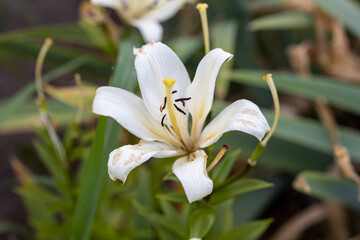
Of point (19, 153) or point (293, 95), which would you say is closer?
point (293, 95)

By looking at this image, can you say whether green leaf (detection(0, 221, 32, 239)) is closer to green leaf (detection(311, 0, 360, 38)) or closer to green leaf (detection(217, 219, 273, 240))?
green leaf (detection(217, 219, 273, 240))

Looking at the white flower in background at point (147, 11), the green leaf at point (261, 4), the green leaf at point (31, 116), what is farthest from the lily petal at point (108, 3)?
the green leaf at point (261, 4)

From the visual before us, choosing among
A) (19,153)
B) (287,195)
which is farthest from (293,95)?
(19,153)

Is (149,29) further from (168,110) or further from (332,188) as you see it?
(332,188)

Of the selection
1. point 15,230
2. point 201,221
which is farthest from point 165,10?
point 15,230

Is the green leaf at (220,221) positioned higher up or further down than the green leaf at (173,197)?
Result: further down

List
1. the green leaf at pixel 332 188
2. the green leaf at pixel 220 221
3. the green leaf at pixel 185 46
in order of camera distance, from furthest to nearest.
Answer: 1. the green leaf at pixel 185 46
2. the green leaf at pixel 332 188
3. the green leaf at pixel 220 221

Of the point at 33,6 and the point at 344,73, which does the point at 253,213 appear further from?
the point at 33,6

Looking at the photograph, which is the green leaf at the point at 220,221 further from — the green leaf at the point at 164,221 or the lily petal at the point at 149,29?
the lily petal at the point at 149,29
